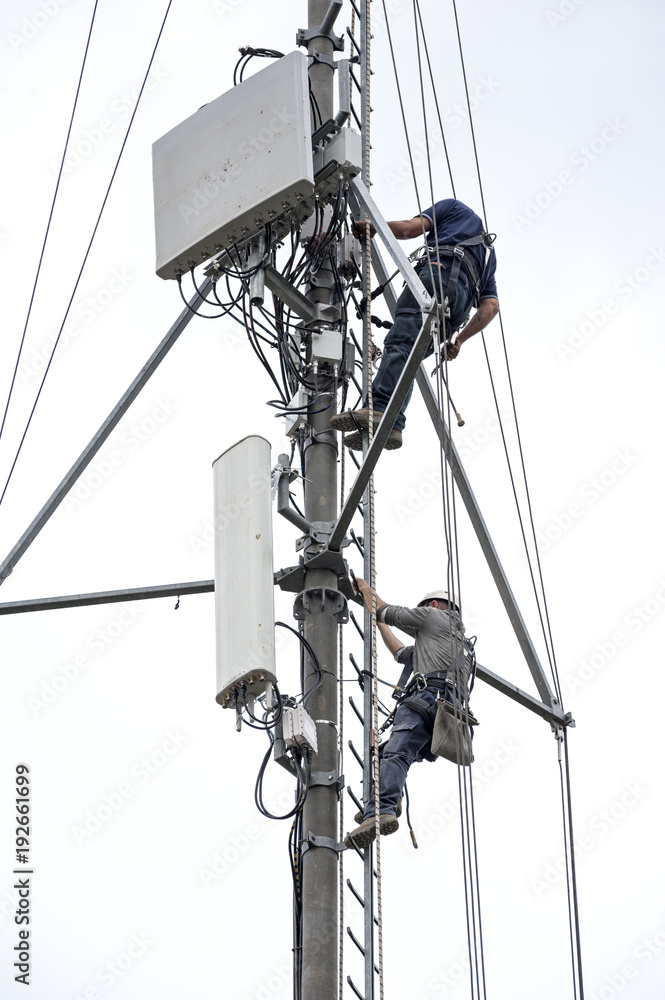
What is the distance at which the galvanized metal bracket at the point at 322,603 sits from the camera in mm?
8344

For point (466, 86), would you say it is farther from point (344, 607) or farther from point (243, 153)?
point (344, 607)

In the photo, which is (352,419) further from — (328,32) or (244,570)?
(328,32)

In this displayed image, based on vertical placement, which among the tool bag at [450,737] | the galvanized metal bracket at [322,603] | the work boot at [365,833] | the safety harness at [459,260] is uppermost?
the safety harness at [459,260]

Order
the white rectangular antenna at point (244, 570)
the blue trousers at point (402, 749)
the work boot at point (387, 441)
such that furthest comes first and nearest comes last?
1. the work boot at point (387, 441)
2. the blue trousers at point (402, 749)
3. the white rectangular antenna at point (244, 570)

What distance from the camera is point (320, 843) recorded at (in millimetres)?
7684

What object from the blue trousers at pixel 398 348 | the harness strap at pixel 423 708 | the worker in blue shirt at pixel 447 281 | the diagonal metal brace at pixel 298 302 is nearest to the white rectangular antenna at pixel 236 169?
the diagonal metal brace at pixel 298 302

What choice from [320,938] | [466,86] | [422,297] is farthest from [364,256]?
[320,938]

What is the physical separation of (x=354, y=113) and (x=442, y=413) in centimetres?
189

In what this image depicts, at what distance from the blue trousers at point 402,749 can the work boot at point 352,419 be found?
5.29 ft

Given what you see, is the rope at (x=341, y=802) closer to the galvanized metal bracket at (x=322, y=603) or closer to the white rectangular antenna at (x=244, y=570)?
the galvanized metal bracket at (x=322, y=603)

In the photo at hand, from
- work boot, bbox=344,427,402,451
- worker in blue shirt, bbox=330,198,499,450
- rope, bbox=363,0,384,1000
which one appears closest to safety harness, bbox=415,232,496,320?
worker in blue shirt, bbox=330,198,499,450

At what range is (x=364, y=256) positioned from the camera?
9180mm

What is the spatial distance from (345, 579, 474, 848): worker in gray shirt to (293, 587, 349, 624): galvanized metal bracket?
14 cm

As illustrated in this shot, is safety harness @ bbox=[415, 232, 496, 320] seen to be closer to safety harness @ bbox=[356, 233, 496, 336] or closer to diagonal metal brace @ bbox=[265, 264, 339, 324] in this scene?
safety harness @ bbox=[356, 233, 496, 336]
